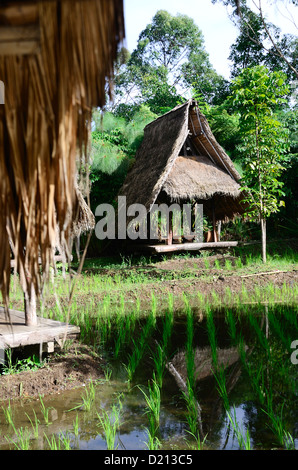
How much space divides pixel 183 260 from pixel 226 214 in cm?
220

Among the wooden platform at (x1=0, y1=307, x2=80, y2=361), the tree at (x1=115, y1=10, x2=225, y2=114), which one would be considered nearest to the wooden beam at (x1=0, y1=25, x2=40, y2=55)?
the wooden platform at (x1=0, y1=307, x2=80, y2=361)

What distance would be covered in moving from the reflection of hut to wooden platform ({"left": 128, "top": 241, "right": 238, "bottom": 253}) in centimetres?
2

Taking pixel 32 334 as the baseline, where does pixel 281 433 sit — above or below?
below

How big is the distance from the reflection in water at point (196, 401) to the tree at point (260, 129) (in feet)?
14.3

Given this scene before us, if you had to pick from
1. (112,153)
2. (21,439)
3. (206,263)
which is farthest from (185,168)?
(21,439)

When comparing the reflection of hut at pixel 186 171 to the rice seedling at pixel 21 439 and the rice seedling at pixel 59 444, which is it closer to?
the rice seedling at pixel 21 439

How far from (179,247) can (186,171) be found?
5.36 ft

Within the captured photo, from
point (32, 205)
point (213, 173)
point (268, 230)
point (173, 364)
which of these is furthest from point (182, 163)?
point (32, 205)

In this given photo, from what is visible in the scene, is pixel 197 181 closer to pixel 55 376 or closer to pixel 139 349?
pixel 139 349

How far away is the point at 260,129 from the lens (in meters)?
7.95

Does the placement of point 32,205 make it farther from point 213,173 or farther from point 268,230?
point 268,230

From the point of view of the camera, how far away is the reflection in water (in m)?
2.37

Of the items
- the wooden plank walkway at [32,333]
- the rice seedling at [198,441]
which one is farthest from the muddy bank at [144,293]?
the rice seedling at [198,441]

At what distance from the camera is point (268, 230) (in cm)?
1203
